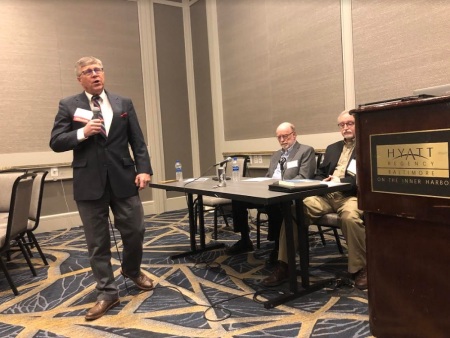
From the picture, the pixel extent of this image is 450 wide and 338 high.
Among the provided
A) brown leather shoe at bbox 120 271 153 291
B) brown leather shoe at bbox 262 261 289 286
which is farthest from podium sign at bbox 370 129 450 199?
brown leather shoe at bbox 120 271 153 291

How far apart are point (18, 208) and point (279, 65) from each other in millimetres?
3097

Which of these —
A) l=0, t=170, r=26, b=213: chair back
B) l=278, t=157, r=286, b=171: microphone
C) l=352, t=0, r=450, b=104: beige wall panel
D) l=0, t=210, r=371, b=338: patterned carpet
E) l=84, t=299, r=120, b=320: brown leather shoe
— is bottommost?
l=0, t=210, r=371, b=338: patterned carpet

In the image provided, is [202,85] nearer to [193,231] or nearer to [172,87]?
[172,87]

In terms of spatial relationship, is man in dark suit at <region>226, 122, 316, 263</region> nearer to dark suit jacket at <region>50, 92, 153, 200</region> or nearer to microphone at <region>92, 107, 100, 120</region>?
dark suit jacket at <region>50, 92, 153, 200</region>

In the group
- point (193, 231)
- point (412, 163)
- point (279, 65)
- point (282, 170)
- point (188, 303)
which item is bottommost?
point (188, 303)

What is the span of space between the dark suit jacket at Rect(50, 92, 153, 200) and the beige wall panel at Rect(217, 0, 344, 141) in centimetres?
231

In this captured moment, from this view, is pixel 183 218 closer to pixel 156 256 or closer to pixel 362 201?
pixel 156 256

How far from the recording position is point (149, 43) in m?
5.46

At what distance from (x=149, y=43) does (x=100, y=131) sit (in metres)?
3.71

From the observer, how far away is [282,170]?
299cm

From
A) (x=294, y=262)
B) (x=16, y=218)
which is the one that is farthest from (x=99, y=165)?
(x=294, y=262)

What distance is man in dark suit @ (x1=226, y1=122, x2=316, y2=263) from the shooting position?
2.93 meters

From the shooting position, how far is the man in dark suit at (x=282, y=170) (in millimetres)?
2932

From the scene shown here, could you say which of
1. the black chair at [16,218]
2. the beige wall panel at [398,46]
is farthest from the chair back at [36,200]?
the beige wall panel at [398,46]
